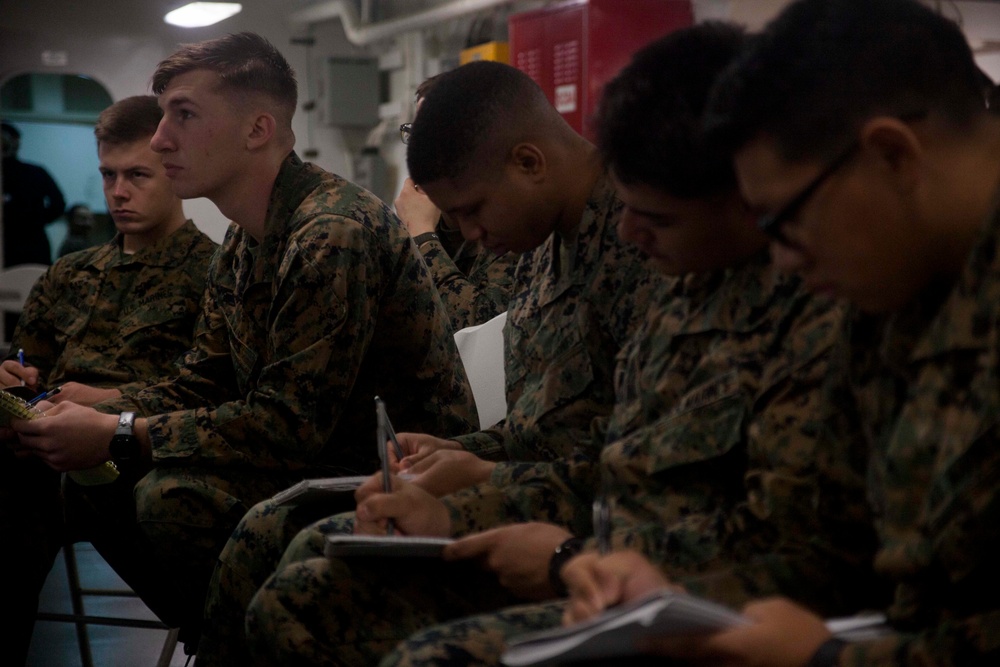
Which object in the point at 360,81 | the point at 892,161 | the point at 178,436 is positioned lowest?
the point at 178,436

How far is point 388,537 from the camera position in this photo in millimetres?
1553

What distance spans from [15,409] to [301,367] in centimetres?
82

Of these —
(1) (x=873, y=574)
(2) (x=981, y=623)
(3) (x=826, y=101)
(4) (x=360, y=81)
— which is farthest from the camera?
(4) (x=360, y=81)

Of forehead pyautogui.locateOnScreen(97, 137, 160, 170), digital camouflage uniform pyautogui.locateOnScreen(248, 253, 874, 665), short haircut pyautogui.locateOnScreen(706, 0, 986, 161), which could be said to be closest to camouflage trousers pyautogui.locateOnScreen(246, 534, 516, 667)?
digital camouflage uniform pyautogui.locateOnScreen(248, 253, 874, 665)

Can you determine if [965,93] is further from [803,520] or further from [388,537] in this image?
[388,537]

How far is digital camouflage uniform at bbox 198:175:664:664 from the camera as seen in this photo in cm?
188

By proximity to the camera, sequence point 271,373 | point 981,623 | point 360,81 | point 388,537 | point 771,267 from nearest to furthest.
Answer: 1. point 981,623
2. point 771,267
3. point 388,537
4. point 271,373
5. point 360,81

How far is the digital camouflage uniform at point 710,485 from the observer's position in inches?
49.6

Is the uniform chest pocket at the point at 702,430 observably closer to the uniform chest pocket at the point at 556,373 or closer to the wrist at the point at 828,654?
the wrist at the point at 828,654

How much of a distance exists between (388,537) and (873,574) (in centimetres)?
63

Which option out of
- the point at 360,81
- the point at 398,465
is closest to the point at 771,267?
the point at 398,465

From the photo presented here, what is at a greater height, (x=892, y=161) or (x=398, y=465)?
(x=892, y=161)

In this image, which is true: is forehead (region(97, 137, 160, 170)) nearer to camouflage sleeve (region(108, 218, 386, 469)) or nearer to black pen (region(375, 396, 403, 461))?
camouflage sleeve (region(108, 218, 386, 469))

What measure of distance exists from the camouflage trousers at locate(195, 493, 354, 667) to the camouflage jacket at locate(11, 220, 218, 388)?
3.87 feet
